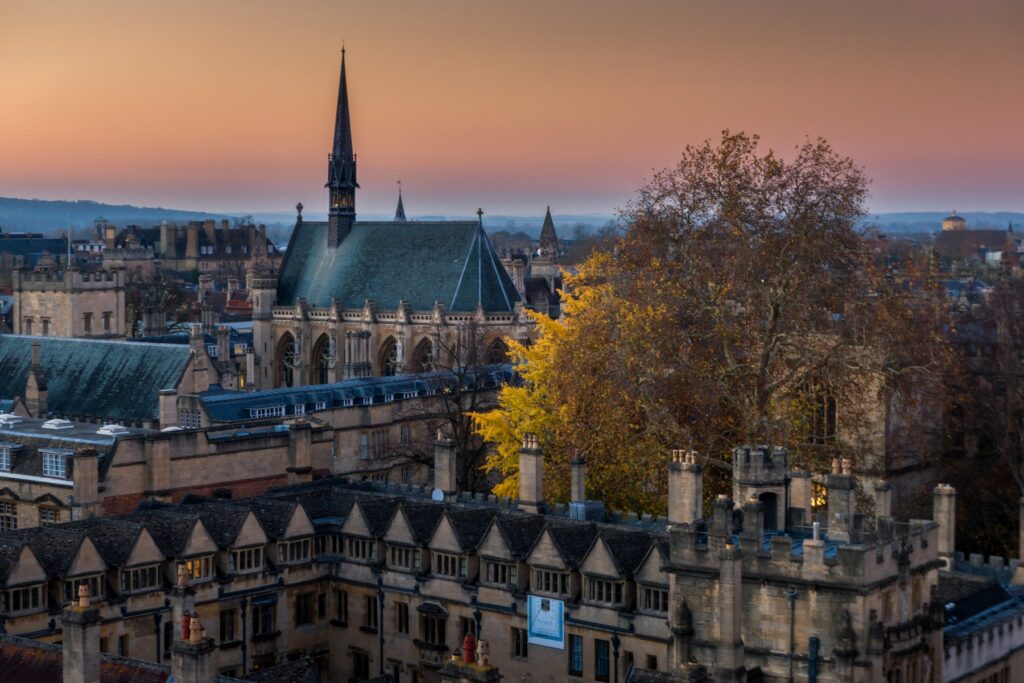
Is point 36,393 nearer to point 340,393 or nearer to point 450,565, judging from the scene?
point 340,393

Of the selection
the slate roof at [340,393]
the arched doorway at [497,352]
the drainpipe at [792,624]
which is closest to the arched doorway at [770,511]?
the drainpipe at [792,624]

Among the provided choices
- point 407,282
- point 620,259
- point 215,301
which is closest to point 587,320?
point 620,259

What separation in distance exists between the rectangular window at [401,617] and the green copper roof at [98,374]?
25.1 metres

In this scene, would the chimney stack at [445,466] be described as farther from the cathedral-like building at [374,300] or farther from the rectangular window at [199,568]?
the cathedral-like building at [374,300]

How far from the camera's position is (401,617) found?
47.7 meters

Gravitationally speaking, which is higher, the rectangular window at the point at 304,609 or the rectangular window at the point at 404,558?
the rectangular window at the point at 404,558

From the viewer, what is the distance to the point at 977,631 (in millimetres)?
39062

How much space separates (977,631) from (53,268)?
217 ft

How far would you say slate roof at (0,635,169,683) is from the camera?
1318 inches

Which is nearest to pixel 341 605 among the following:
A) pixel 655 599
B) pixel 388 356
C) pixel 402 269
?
pixel 655 599

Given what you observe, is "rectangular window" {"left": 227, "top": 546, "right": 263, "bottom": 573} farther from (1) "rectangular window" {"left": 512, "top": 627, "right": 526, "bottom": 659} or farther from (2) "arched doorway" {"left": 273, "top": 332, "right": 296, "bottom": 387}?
(2) "arched doorway" {"left": 273, "top": 332, "right": 296, "bottom": 387}

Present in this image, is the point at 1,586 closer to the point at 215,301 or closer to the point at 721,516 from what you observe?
the point at 721,516

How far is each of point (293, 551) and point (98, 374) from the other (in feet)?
94.3

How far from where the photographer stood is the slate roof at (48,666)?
33.5m
